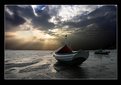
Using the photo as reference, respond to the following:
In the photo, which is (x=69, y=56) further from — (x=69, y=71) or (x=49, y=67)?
(x=49, y=67)

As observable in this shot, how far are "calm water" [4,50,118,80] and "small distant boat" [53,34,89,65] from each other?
0.07m

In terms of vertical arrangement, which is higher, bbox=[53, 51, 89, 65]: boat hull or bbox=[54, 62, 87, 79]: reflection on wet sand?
bbox=[53, 51, 89, 65]: boat hull

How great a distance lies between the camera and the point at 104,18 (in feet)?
16.7

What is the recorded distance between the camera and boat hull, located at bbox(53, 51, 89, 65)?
504 centimetres

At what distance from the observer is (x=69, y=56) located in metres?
5.13

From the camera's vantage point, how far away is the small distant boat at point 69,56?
504 centimetres

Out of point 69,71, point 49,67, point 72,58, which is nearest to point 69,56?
point 72,58

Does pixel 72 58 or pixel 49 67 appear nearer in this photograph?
pixel 49 67

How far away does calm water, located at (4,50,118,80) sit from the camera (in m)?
5.00

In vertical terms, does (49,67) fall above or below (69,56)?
below

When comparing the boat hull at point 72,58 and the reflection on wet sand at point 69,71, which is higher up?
the boat hull at point 72,58

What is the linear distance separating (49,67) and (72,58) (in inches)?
16.1
